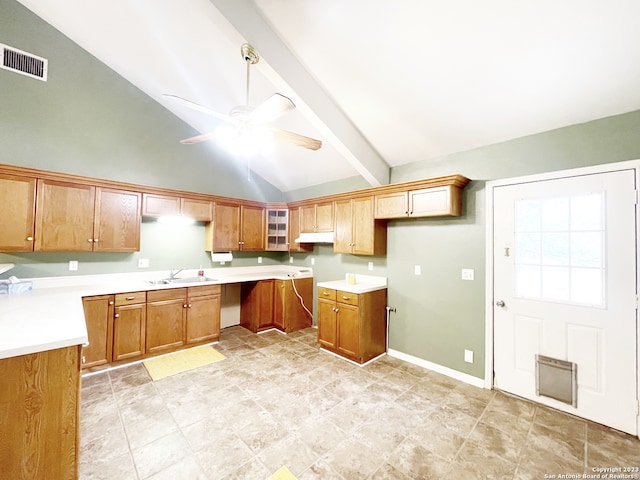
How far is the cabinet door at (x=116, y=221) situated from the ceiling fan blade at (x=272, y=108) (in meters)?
2.37

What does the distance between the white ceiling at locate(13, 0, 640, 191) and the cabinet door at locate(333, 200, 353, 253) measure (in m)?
0.63

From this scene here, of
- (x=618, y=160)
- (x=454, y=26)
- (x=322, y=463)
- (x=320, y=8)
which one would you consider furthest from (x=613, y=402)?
(x=320, y=8)

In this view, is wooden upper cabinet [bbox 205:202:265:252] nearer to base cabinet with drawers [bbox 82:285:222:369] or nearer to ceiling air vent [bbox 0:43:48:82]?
base cabinet with drawers [bbox 82:285:222:369]

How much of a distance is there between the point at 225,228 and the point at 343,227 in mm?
1970

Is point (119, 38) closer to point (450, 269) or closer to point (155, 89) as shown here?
point (155, 89)

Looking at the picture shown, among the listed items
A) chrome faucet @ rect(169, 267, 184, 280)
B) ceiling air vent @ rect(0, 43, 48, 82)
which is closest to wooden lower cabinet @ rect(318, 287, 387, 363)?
chrome faucet @ rect(169, 267, 184, 280)

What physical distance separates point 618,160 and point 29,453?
4384 millimetres

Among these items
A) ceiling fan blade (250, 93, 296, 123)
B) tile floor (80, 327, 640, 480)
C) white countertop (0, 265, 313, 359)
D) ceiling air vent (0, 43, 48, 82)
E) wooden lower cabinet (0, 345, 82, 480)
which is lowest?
tile floor (80, 327, 640, 480)

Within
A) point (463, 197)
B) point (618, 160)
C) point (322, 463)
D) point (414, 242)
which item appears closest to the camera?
point (322, 463)

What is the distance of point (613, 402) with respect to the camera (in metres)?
2.11

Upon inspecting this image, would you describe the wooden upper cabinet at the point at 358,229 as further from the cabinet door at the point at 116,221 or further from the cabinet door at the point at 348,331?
the cabinet door at the point at 116,221

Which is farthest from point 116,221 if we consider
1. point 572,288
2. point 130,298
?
point 572,288


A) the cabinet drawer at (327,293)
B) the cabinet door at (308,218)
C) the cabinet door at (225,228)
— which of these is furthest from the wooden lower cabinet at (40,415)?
the cabinet door at (308,218)

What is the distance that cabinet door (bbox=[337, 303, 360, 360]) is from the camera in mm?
3182
